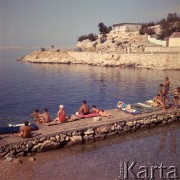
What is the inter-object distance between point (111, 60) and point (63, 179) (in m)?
59.5

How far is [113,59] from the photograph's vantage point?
70.0 m

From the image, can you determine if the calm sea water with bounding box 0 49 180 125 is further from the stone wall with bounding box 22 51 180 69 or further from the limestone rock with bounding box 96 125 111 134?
the stone wall with bounding box 22 51 180 69

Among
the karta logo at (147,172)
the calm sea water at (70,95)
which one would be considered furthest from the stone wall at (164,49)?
Result: the karta logo at (147,172)

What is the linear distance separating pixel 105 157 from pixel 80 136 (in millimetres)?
Result: 2285

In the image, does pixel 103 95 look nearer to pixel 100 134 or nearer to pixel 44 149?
pixel 100 134

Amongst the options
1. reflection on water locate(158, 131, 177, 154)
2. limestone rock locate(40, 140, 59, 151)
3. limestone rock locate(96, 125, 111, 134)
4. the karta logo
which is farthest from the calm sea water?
the karta logo

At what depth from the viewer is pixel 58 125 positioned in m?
17.0

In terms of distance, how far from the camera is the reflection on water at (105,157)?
1265 cm

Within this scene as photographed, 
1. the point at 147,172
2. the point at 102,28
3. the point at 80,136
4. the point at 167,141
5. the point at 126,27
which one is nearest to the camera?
the point at 147,172

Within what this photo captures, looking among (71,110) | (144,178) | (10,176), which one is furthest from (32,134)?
(71,110)

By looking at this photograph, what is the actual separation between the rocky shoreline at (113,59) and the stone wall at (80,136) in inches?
1513

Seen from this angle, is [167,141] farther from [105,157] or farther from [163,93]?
[163,93]

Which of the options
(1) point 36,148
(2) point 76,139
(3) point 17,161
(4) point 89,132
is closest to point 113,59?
(4) point 89,132

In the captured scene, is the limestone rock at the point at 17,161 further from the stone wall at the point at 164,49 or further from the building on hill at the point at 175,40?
the building on hill at the point at 175,40
